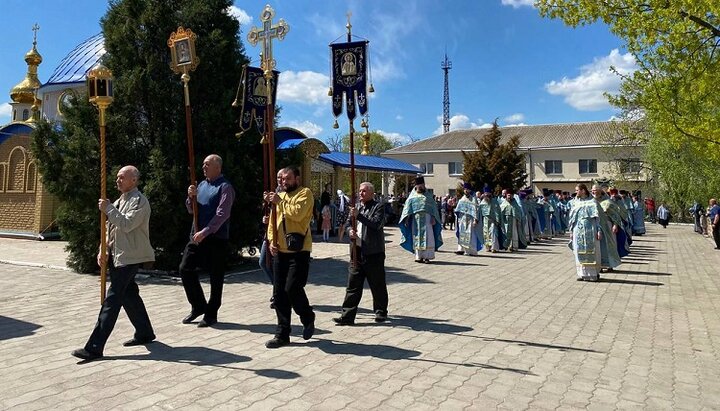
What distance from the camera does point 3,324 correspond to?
6027 millimetres

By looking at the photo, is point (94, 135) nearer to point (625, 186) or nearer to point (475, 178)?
point (475, 178)

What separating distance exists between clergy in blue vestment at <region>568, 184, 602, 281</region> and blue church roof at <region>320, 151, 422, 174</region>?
542 inches

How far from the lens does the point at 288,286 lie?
5.25m

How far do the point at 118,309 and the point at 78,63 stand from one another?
22.8m

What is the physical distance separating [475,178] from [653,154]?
10.6 metres

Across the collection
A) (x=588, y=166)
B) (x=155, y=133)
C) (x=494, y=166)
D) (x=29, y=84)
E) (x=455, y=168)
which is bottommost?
(x=155, y=133)

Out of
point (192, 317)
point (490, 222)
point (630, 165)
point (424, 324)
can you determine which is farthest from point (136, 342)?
point (630, 165)

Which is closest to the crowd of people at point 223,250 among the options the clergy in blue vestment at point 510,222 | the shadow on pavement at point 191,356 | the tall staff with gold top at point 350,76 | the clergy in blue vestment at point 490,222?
the shadow on pavement at point 191,356

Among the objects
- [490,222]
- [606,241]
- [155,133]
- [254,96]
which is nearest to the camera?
[254,96]

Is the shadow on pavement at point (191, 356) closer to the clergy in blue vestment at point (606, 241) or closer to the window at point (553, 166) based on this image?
the clergy in blue vestment at point (606, 241)

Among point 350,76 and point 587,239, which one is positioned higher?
point 350,76

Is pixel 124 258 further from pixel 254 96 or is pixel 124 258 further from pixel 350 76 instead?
pixel 254 96

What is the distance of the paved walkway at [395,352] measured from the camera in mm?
3887

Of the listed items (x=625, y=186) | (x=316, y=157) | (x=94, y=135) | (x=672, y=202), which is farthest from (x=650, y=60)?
(x=625, y=186)
